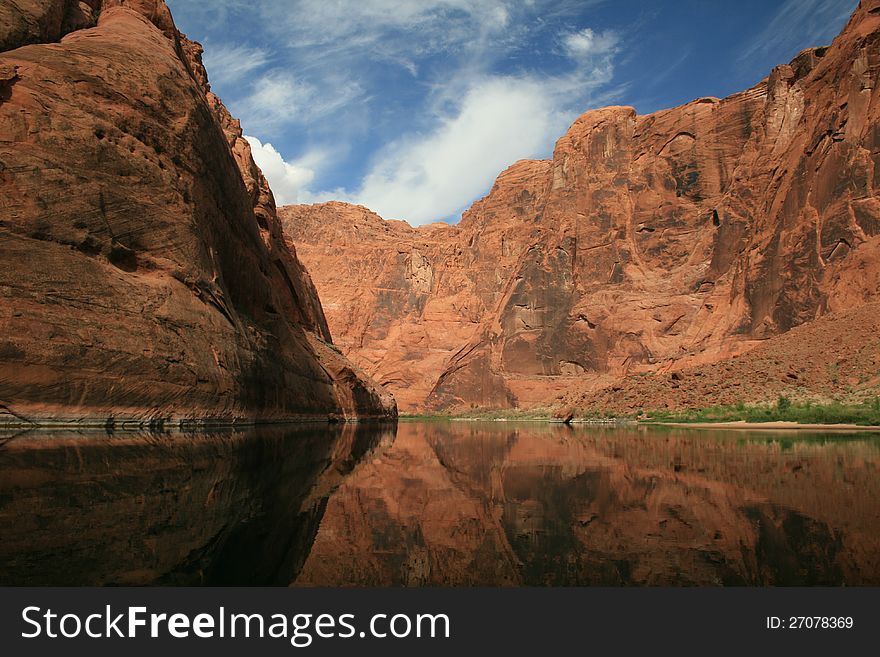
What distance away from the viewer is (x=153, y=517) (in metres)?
5.38

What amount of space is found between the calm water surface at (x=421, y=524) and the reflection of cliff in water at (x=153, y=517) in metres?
0.02

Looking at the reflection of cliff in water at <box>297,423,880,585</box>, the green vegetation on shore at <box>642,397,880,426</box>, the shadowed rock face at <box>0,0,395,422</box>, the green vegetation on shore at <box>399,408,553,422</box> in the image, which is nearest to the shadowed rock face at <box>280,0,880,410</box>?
the green vegetation on shore at <box>399,408,553,422</box>

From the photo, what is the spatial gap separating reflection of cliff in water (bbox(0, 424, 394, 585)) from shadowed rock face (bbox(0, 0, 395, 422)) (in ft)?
24.7

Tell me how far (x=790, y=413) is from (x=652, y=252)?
4313 cm

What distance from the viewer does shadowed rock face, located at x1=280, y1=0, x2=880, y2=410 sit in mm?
48938

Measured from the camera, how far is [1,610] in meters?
2.86

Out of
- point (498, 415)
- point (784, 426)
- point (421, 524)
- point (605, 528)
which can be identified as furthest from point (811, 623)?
point (498, 415)

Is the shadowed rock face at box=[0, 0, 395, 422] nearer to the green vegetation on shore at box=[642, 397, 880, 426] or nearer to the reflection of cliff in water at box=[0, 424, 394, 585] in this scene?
the reflection of cliff in water at box=[0, 424, 394, 585]

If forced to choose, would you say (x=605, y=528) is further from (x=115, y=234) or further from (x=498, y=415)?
(x=498, y=415)

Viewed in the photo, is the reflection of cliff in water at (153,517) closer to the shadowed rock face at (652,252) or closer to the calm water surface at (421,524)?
the calm water surface at (421,524)

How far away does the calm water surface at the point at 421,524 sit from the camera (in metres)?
3.85

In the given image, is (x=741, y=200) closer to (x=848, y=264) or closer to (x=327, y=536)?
(x=848, y=264)

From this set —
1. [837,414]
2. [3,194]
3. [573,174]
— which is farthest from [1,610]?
[573,174]

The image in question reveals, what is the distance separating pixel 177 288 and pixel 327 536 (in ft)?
66.3
